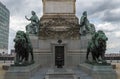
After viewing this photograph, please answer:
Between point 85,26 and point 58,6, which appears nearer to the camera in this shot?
point 85,26

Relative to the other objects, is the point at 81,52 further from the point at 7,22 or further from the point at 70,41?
the point at 7,22

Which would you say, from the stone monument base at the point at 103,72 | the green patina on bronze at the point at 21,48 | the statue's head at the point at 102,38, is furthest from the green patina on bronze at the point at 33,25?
the stone monument base at the point at 103,72

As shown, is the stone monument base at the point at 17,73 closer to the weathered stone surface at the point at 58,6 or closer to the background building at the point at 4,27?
the weathered stone surface at the point at 58,6

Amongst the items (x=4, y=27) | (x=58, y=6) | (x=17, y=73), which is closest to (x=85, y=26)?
(x=58, y=6)

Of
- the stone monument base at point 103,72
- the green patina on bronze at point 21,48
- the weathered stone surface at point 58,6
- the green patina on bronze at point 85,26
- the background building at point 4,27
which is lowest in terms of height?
the stone monument base at point 103,72

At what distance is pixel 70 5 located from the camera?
35.0 metres

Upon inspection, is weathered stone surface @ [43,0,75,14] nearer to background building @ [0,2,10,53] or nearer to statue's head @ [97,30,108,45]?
statue's head @ [97,30,108,45]

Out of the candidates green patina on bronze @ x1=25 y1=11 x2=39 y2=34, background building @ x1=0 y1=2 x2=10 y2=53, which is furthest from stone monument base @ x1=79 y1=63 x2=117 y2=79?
background building @ x1=0 y1=2 x2=10 y2=53

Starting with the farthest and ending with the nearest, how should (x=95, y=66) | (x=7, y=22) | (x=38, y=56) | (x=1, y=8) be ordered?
1. (x=7, y=22)
2. (x=1, y=8)
3. (x=38, y=56)
4. (x=95, y=66)

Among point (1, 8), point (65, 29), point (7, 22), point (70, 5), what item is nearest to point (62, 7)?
point (70, 5)

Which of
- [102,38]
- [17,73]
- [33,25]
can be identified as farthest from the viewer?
[33,25]

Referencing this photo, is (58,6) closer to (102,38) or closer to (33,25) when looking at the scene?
(33,25)

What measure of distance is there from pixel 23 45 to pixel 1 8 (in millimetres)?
101256

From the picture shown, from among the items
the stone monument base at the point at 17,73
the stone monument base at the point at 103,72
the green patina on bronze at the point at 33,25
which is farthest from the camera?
Answer: the green patina on bronze at the point at 33,25
